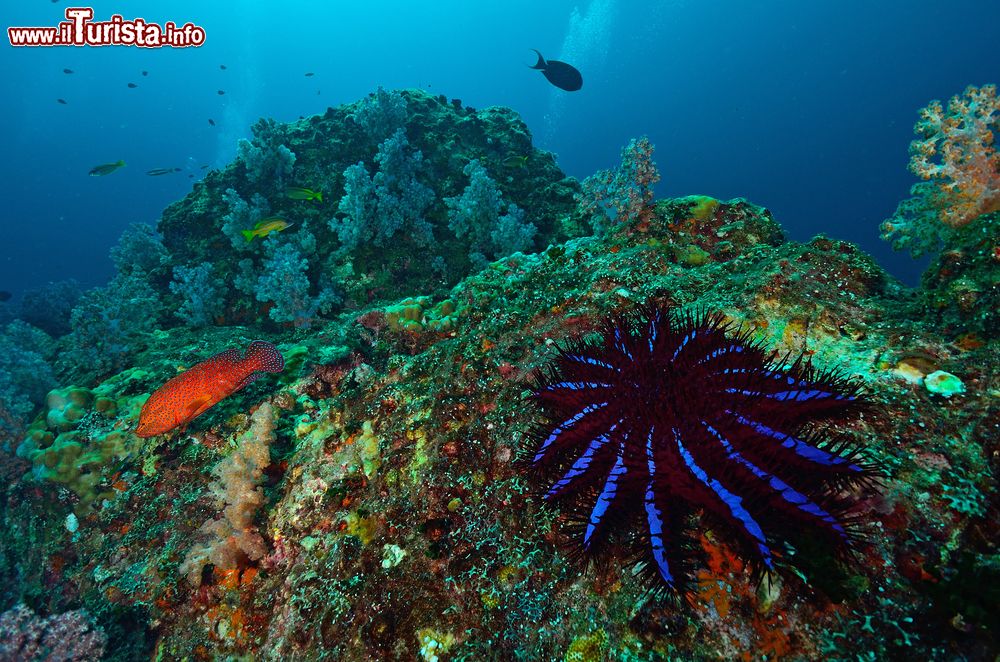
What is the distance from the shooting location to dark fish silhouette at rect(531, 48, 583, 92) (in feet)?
35.5

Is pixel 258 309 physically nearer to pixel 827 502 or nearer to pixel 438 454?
pixel 438 454

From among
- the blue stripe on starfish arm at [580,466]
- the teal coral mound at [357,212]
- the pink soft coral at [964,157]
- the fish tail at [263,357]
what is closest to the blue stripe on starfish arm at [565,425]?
Result: the blue stripe on starfish arm at [580,466]

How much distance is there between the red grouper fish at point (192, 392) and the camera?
11.8ft

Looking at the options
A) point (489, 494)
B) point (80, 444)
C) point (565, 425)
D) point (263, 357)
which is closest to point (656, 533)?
point (565, 425)

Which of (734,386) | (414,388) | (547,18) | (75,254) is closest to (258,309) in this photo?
(414,388)

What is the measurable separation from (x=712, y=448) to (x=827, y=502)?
358 mm

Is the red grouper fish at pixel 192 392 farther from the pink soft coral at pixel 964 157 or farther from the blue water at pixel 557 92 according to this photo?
the blue water at pixel 557 92

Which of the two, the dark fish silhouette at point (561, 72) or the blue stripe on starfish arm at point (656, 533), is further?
the dark fish silhouette at point (561, 72)

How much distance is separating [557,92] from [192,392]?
15745cm

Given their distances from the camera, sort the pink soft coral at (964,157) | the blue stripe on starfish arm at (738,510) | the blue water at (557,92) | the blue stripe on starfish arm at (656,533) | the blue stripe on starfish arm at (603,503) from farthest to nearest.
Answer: the blue water at (557,92), the pink soft coral at (964,157), the blue stripe on starfish arm at (603,503), the blue stripe on starfish arm at (656,533), the blue stripe on starfish arm at (738,510)

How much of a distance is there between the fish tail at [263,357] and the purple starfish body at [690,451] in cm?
276

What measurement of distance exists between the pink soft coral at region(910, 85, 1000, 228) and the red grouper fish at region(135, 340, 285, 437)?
229 inches

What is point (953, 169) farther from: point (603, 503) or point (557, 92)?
point (557, 92)

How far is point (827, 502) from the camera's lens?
1380 millimetres
